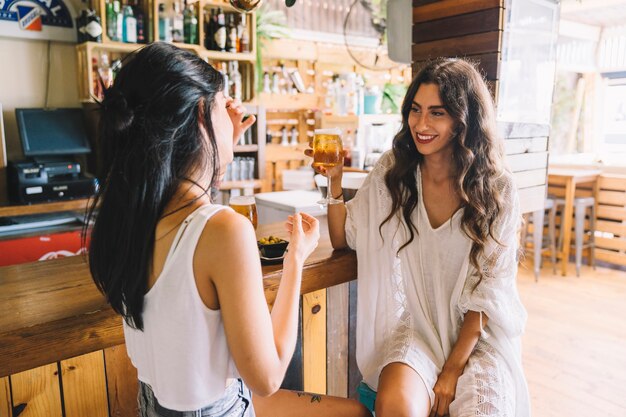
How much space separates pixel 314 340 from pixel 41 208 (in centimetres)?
260

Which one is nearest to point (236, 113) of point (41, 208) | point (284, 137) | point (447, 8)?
point (447, 8)

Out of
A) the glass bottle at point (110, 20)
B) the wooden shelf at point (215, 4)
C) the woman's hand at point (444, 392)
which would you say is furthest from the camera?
the wooden shelf at point (215, 4)

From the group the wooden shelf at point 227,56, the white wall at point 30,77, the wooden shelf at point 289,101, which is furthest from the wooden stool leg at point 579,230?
the white wall at point 30,77

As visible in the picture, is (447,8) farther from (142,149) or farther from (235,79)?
(235,79)

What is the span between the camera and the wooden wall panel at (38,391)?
130 cm

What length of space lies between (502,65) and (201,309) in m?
2.16

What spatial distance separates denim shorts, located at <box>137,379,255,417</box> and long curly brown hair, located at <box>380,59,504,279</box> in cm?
86

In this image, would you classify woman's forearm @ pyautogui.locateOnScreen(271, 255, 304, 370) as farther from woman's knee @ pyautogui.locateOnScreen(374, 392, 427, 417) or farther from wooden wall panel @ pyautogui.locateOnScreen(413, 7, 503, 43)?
wooden wall panel @ pyautogui.locateOnScreen(413, 7, 503, 43)

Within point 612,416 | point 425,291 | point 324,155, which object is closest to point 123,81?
point 324,155

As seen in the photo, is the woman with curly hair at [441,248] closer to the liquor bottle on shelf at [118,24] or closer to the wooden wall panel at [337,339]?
the wooden wall panel at [337,339]

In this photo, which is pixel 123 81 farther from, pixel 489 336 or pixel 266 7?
pixel 266 7

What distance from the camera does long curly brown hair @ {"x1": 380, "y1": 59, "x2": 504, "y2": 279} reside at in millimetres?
1723

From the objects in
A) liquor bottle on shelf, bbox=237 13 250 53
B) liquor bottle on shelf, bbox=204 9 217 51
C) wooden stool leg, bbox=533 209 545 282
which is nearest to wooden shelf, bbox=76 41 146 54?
liquor bottle on shelf, bbox=204 9 217 51

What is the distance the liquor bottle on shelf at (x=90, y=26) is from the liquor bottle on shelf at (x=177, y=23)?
2.02 feet
